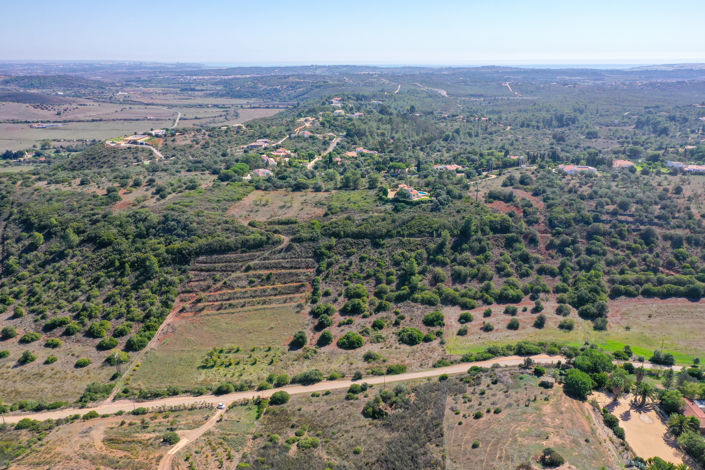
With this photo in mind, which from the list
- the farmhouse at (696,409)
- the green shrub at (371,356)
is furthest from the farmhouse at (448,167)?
the farmhouse at (696,409)

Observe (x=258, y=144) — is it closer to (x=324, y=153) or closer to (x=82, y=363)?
(x=324, y=153)

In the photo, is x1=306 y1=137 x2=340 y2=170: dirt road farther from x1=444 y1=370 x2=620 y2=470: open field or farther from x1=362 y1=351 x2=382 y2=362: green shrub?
x1=444 y1=370 x2=620 y2=470: open field

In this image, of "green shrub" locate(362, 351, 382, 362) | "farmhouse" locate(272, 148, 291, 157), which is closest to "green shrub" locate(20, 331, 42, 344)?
"green shrub" locate(362, 351, 382, 362)

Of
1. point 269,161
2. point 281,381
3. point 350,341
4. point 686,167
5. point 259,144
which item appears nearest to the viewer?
point 281,381

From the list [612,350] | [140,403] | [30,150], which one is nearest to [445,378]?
[612,350]

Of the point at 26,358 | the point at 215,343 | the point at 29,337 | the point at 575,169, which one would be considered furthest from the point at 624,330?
the point at 29,337

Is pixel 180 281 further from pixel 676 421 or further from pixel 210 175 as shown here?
pixel 676 421
